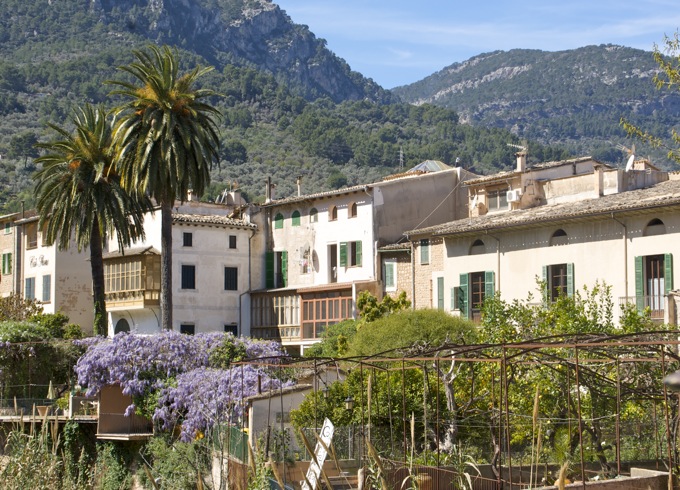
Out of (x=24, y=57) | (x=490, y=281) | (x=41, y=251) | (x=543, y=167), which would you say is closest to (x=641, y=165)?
(x=543, y=167)

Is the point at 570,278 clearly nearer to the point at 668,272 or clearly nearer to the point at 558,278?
the point at 558,278

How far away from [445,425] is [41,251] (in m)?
39.7

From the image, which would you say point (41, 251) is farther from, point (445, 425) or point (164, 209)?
point (445, 425)

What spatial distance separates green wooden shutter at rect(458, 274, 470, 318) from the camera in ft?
149

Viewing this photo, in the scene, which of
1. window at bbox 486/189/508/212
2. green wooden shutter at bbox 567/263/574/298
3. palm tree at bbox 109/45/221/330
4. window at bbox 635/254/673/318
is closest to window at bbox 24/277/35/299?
palm tree at bbox 109/45/221/330

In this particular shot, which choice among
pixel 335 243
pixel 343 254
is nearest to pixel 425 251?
pixel 343 254

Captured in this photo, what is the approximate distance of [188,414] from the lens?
35719 millimetres

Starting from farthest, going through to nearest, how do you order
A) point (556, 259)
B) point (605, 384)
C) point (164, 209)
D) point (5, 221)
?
point (5, 221) < point (164, 209) < point (556, 259) < point (605, 384)

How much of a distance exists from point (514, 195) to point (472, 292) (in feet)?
16.0

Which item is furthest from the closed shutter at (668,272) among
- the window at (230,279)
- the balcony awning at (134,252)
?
the balcony awning at (134,252)

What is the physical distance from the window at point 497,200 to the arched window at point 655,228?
10.9 meters

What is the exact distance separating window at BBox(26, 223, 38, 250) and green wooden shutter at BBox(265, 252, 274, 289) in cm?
1410

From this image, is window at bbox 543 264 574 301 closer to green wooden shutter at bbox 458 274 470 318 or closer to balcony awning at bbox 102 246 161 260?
green wooden shutter at bbox 458 274 470 318

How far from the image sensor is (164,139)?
4397 centimetres
